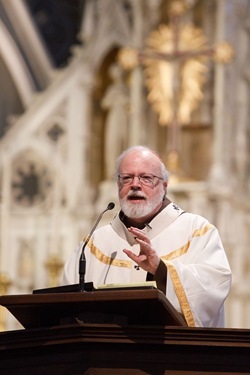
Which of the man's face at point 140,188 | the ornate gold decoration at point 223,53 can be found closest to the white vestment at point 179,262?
the man's face at point 140,188

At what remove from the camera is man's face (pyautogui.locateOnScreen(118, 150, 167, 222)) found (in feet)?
17.1

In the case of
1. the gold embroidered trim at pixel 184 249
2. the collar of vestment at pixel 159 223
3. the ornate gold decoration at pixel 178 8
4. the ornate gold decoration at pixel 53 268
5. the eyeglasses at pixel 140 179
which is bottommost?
the ornate gold decoration at pixel 53 268

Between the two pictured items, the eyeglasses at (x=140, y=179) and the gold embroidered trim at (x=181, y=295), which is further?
the eyeglasses at (x=140, y=179)

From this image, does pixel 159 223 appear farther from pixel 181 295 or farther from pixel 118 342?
pixel 118 342

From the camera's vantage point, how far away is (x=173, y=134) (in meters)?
11.6

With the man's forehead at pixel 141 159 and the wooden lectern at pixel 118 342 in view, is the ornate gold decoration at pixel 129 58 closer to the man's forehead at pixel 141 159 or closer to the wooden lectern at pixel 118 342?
the man's forehead at pixel 141 159

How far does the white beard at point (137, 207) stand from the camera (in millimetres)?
5224

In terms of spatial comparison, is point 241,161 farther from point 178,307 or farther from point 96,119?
point 178,307

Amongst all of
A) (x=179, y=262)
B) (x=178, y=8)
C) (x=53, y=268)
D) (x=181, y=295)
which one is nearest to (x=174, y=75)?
Answer: (x=178, y=8)

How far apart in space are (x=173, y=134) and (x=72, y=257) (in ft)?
20.3

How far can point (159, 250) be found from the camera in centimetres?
538

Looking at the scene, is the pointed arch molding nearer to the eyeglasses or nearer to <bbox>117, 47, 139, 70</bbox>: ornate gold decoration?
<bbox>117, 47, 139, 70</bbox>: ornate gold decoration

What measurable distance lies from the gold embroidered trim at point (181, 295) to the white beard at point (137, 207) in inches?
13.3

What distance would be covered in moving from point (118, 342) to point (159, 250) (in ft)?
3.87
